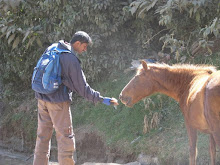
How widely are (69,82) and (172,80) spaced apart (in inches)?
65.1

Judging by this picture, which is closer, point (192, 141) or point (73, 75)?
point (73, 75)

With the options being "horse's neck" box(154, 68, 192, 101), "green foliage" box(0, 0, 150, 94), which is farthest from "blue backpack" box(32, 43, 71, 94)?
"green foliage" box(0, 0, 150, 94)

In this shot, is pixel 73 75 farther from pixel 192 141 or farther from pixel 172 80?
pixel 192 141

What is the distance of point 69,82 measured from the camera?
184 inches

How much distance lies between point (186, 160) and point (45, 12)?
6119mm

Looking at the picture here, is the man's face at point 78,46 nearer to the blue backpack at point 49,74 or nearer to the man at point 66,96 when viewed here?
the man at point 66,96

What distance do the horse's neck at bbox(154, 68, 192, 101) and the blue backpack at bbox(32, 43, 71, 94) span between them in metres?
1.50

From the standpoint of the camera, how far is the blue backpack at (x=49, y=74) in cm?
453

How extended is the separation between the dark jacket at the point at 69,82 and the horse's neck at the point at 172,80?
1.09m

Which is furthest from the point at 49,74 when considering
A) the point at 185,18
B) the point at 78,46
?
the point at 185,18

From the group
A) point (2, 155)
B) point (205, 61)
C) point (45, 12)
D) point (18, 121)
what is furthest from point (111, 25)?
point (2, 155)

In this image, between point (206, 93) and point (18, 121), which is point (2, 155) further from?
point (206, 93)

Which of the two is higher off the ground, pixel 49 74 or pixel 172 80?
pixel 49 74

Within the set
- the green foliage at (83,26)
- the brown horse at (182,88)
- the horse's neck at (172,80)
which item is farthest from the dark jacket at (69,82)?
the green foliage at (83,26)
